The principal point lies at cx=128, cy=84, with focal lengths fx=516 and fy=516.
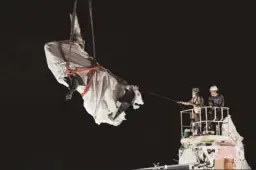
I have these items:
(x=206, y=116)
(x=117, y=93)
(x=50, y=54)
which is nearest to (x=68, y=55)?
(x=50, y=54)

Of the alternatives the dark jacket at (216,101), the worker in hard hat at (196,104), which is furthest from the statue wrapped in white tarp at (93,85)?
the dark jacket at (216,101)

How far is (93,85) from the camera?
9.19 meters

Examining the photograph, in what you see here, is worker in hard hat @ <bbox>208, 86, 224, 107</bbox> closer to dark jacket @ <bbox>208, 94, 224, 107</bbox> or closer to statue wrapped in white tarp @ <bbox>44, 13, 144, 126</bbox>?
dark jacket @ <bbox>208, 94, 224, 107</bbox>

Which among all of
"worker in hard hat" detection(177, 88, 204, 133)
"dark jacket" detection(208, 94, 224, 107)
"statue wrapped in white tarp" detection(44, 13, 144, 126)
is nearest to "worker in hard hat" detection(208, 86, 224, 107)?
"dark jacket" detection(208, 94, 224, 107)

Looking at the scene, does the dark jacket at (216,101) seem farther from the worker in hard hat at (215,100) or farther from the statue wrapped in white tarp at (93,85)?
the statue wrapped in white tarp at (93,85)

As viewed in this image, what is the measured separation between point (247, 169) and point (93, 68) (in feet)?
13.4

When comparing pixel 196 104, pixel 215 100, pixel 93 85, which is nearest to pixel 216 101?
pixel 215 100

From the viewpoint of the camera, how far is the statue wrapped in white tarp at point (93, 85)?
9.08 m

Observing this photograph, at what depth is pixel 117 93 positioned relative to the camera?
9.31 metres

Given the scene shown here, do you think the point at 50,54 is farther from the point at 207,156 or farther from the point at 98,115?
the point at 207,156

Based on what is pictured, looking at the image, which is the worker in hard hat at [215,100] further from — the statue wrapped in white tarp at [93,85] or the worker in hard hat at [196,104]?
the statue wrapped in white tarp at [93,85]

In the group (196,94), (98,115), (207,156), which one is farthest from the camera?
(196,94)

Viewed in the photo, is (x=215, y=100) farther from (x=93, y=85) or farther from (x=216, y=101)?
(x=93, y=85)

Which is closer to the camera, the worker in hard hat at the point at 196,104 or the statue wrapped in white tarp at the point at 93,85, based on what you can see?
the statue wrapped in white tarp at the point at 93,85
